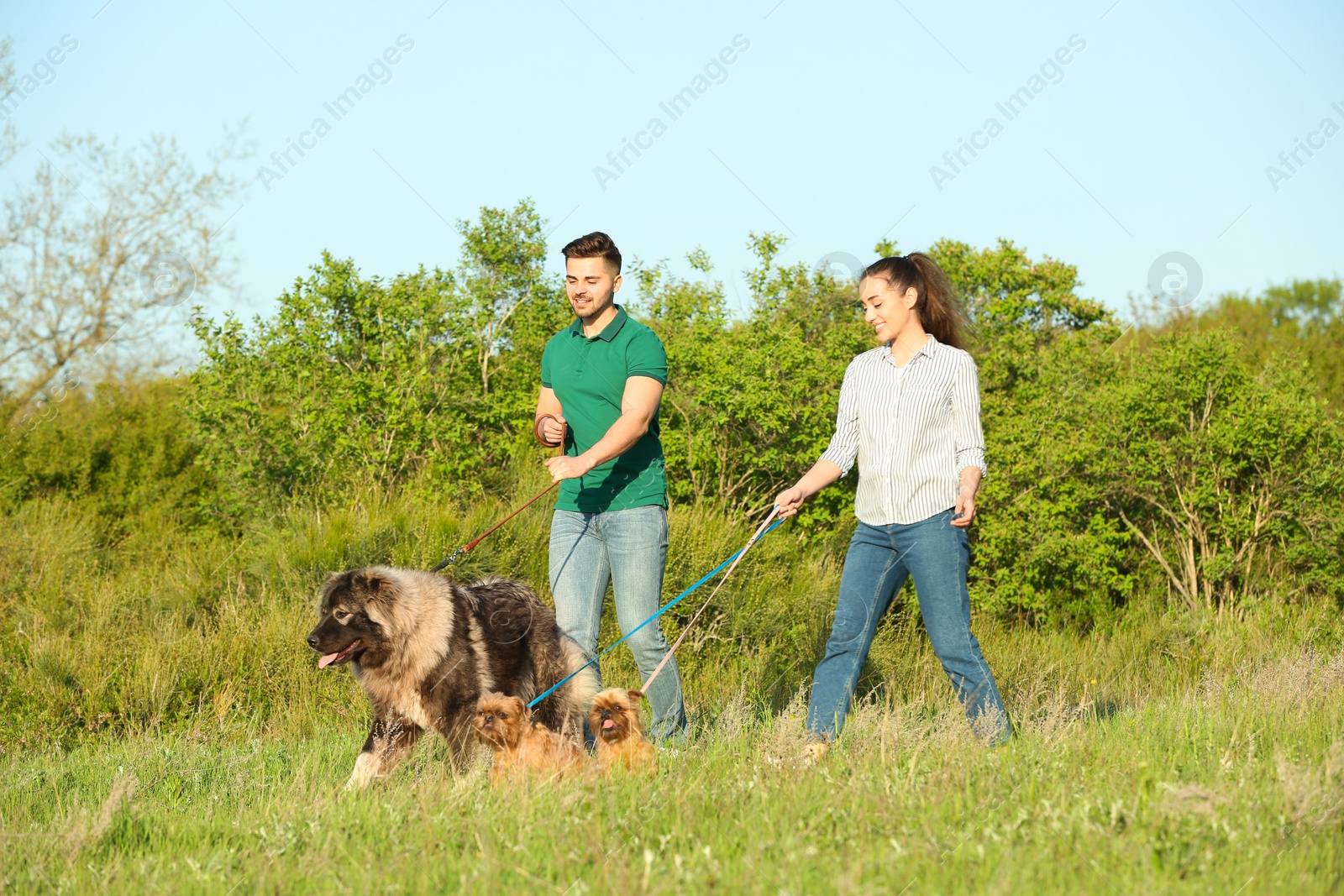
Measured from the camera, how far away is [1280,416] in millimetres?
11961

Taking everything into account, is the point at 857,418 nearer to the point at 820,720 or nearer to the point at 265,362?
the point at 820,720

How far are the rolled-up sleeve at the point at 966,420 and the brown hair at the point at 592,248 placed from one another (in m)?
1.69

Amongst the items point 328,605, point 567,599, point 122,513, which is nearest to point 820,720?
point 567,599

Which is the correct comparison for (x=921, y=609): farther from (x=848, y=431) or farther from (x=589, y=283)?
(x=589, y=283)

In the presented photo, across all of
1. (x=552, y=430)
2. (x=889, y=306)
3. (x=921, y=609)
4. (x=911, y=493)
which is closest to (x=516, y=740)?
(x=552, y=430)

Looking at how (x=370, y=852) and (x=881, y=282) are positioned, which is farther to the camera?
(x=881, y=282)

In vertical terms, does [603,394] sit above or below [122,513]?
above

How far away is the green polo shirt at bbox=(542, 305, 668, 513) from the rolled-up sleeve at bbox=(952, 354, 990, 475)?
131 centimetres

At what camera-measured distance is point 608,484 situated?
512cm

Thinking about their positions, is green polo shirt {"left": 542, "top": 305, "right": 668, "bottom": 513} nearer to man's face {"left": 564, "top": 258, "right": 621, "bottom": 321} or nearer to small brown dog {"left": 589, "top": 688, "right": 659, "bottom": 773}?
man's face {"left": 564, "top": 258, "right": 621, "bottom": 321}

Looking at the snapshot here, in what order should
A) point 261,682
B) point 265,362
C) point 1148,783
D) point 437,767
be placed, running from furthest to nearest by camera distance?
point 265,362, point 261,682, point 437,767, point 1148,783

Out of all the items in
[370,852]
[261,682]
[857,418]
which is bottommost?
[261,682]

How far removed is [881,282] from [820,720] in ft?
6.45

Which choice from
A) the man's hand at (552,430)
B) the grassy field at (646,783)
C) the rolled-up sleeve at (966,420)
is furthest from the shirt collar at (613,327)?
the grassy field at (646,783)
